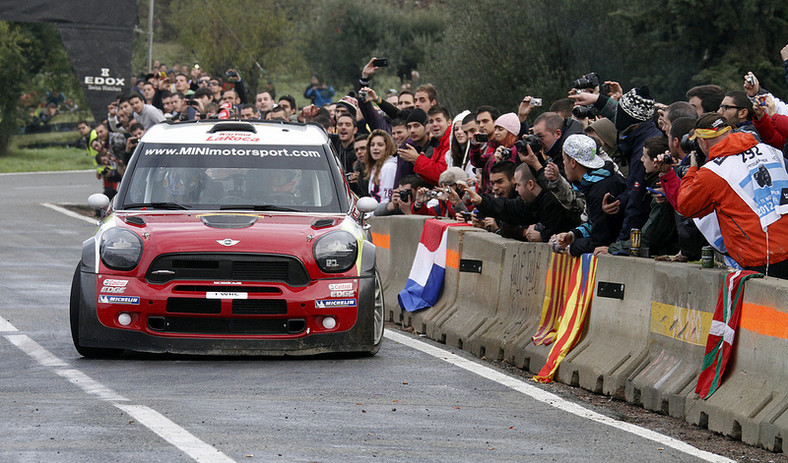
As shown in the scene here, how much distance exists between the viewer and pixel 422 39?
177 feet

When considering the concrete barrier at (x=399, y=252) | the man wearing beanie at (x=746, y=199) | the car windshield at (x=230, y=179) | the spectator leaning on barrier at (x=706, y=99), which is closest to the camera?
the man wearing beanie at (x=746, y=199)

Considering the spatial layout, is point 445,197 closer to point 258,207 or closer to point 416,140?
point 258,207

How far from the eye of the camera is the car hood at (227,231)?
10656 millimetres

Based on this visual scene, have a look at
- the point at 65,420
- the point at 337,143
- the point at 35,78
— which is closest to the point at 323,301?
the point at 65,420

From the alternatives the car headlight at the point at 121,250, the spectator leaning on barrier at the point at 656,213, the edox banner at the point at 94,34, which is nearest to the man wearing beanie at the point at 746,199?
the spectator leaning on barrier at the point at 656,213

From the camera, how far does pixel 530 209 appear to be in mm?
11359

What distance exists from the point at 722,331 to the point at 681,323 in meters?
0.60

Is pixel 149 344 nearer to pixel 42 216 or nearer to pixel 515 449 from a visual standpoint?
pixel 515 449

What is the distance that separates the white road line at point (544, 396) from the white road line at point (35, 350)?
2920mm

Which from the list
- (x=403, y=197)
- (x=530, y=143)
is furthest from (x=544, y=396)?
(x=403, y=197)

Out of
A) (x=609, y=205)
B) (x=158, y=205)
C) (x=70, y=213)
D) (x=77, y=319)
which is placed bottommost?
(x=70, y=213)

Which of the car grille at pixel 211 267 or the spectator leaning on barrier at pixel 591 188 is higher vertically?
the spectator leaning on barrier at pixel 591 188

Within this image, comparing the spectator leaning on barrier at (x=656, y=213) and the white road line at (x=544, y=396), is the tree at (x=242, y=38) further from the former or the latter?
the spectator leaning on barrier at (x=656, y=213)

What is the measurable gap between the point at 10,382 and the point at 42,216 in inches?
712
